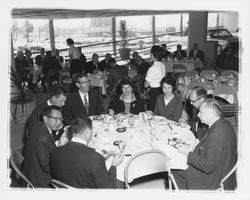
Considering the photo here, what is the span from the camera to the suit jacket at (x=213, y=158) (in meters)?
2.66

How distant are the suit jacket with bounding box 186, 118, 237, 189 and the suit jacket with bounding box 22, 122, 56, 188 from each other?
142 centimetres

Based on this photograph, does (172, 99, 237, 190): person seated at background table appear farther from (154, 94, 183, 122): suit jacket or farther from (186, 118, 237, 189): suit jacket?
(154, 94, 183, 122): suit jacket

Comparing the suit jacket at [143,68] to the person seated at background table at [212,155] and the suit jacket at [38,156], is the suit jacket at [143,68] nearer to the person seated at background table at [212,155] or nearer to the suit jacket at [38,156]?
the person seated at background table at [212,155]

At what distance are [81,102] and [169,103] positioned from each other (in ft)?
4.34

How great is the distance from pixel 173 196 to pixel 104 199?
1.47ft

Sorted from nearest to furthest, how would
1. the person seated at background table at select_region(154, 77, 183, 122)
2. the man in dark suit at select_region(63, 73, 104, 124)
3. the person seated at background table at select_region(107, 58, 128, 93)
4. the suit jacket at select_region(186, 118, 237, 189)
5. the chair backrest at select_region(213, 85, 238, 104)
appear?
the suit jacket at select_region(186, 118, 237, 189), the person seated at background table at select_region(154, 77, 183, 122), the man in dark suit at select_region(63, 73, 104, 124), the chair backrest at select_region(213, 85, 238, 104), the person seated at background table at select_region(107, 58, 128, 93)

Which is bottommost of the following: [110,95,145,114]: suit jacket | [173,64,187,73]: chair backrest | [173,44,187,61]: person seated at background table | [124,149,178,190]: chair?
[124,149,178,190]: chair

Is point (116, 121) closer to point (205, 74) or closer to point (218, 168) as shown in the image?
point (218, 168)

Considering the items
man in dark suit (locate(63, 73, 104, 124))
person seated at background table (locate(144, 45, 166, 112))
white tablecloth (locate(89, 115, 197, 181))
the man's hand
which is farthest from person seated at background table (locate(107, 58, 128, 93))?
the man's hand

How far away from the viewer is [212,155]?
8.75ft

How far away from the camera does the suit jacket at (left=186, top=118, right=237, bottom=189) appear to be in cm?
266

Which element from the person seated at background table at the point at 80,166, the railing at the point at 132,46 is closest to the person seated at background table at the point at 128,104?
the person seated at background table at the point at 80,166

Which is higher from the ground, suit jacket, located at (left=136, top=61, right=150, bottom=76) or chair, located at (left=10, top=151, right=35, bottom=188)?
suit jacket, located at (left=136, top=61, right=150, bottom=76)

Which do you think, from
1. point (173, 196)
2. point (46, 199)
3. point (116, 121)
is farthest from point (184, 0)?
point (116, 121)
